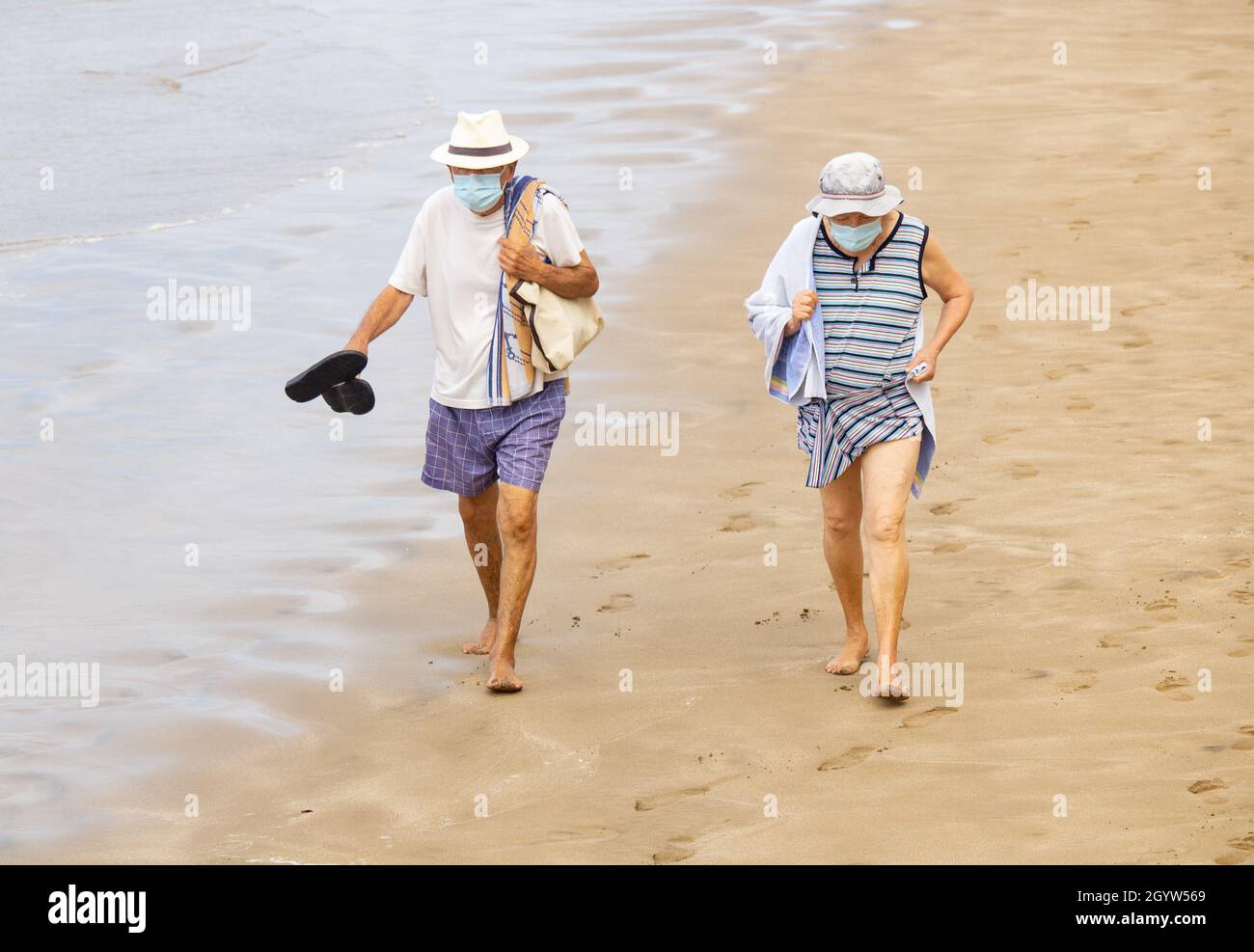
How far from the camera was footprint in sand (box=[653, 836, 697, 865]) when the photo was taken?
493cm

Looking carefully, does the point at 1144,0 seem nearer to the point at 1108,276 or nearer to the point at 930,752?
the point at 1108,276

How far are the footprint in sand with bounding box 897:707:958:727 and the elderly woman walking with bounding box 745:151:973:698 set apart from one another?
12 centimetres

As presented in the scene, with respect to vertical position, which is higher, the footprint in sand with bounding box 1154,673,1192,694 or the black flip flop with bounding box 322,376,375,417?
the black flip flop with bounding box 322,376,375,417

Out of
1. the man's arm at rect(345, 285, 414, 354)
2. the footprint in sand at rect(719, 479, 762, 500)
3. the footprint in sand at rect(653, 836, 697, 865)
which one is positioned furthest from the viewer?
the footprint in sand at rect(719, 479, 762, 500)

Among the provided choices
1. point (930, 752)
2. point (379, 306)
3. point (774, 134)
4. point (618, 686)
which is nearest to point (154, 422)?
point (379, 306)

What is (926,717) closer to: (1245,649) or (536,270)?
(1245,649)

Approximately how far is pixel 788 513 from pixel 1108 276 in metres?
3.75

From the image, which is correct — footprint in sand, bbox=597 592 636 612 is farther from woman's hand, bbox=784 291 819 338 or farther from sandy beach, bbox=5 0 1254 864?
woman's hand, bbox=784 291 819 338

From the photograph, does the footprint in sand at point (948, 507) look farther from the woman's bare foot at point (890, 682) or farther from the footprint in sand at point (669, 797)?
the footprint in sand at point (669, 797)

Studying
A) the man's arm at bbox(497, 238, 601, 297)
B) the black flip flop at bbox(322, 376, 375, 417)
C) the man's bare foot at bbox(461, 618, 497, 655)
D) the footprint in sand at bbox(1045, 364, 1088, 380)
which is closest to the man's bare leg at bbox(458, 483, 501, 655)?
the man's bare foot at bbox(461, 618, 497, 655)

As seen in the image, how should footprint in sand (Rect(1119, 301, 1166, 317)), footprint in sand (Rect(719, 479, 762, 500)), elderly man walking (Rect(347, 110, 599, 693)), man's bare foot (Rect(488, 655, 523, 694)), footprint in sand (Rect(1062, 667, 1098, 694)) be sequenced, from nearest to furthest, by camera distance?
footprint in sand (Rect(1062, 667, 1098, 694)) → elderly man walking (Rect(347, 110, 599, 693)) → man's bare foot (Rect(488, 655, 523, 694)) → footprint in sand (Rect(719, 479, 762, 500)) → footprint in sand (Rect(1119, 301, 1166, 317))

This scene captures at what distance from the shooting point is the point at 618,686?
20.2 ft

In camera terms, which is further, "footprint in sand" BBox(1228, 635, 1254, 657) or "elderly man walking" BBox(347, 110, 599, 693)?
"elderly man walking" BBox(347, 110, 599, 693)

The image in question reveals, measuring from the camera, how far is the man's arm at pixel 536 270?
5.98m
